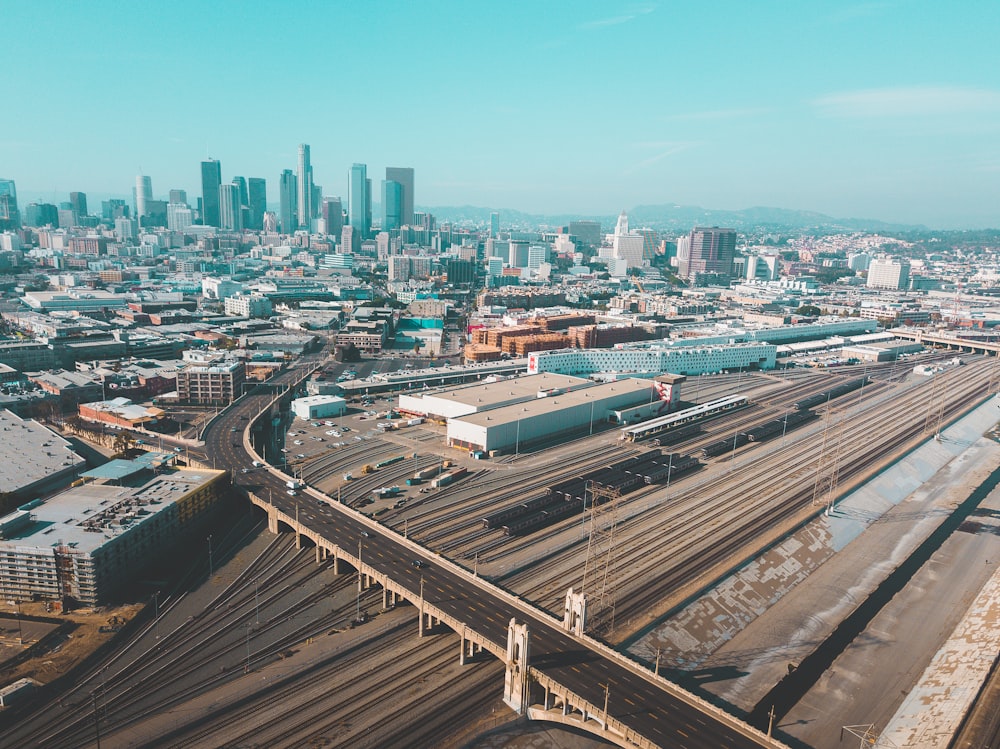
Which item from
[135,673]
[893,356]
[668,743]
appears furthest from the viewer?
[893,356]

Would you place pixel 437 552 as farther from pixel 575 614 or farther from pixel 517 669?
pixel 517 669

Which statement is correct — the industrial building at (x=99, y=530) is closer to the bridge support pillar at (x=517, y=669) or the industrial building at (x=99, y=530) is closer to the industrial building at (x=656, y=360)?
the bridge support pillar at (x=517, y=669)

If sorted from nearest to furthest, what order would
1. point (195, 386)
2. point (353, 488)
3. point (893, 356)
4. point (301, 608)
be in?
point (301, 608), point (353, 488), point (195, 386), point (893, 356)

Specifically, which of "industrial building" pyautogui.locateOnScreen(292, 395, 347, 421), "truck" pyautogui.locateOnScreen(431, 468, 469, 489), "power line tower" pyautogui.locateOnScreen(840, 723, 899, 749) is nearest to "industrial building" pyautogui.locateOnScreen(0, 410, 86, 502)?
"industrial building" pyautogui.locateOnScreen(292, 395, 347, 421)

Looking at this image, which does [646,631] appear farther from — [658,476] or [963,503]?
[963,503]

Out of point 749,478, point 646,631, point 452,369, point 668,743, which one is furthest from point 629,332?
point 668,743

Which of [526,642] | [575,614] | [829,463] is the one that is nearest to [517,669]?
[526,642]

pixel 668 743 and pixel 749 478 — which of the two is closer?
pixel 668 743
